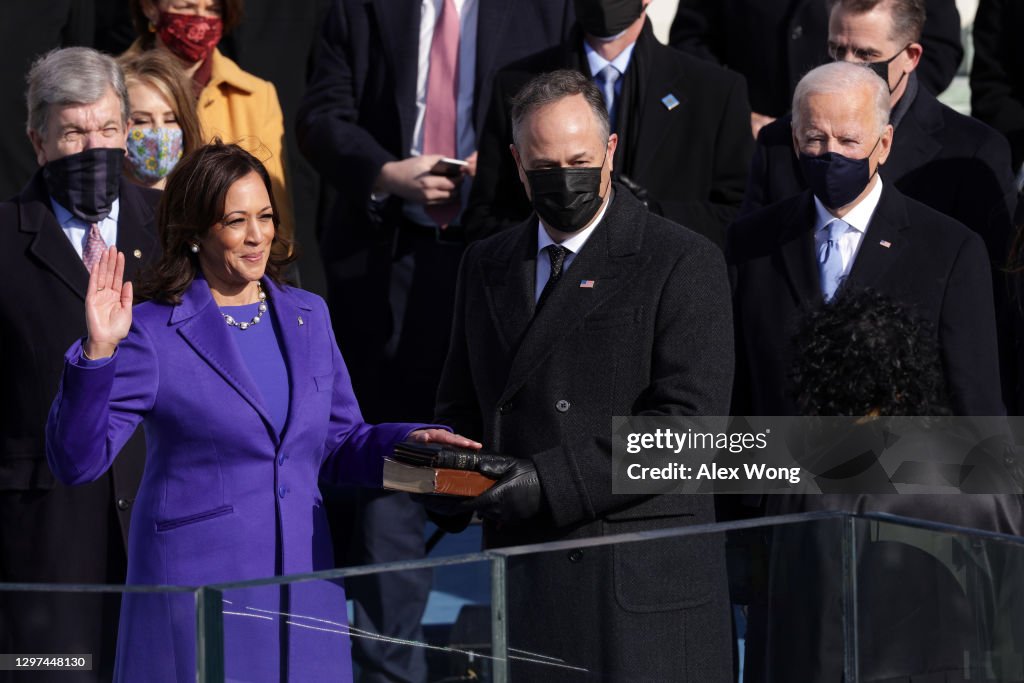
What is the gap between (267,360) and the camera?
3.57 m

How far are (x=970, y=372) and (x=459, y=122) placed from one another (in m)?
1.95

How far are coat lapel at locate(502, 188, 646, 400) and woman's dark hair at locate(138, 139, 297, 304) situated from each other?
72 cm

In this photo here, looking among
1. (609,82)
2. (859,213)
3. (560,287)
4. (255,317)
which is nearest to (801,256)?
(859,213)

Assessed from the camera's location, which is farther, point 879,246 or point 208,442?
point 879,246

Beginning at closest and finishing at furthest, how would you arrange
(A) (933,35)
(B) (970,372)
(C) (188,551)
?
(C) (188,551) < (B) (970,372) < (A) (933,35)

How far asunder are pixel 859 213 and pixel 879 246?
15cm

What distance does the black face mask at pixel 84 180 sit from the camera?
426cm

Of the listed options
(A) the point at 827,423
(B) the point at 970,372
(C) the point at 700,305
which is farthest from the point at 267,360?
(B) the point at 970,372

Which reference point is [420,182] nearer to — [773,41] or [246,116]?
[246,116]

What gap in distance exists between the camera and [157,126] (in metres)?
4.88

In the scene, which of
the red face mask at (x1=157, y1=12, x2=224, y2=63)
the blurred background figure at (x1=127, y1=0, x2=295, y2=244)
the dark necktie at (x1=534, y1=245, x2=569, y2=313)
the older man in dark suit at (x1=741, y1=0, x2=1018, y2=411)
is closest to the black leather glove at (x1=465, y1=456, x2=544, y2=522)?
the dark necktie at (x1=534, y1=245, x2=569, y2=313)

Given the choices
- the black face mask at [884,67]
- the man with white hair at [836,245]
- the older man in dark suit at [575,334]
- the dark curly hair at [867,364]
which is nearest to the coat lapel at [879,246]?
the man with white hair at [836,245]

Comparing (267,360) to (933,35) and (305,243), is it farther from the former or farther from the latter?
(933,35)

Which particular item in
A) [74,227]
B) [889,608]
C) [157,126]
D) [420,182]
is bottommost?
[889,608]
